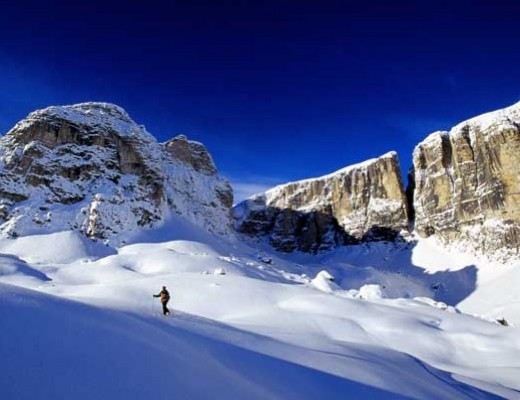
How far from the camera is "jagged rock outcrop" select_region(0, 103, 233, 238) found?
73.0 metres

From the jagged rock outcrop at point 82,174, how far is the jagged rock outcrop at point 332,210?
4932 centimetres

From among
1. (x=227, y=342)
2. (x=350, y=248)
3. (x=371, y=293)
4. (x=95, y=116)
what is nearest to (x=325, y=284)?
(x=371, y=293)

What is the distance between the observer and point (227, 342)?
1251cm

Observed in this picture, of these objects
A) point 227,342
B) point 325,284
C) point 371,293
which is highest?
point 325,284

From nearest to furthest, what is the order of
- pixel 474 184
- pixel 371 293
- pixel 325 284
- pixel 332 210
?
pixel 371 293 < pixel 325 284 < pixel 474 184 < pixel 332 210

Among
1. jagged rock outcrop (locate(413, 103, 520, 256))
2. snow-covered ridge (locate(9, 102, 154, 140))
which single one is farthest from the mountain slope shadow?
snow-covered ridge (locate(9, 102, 154, 140))

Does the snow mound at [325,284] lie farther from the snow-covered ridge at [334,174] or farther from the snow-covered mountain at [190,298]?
the snow-covered ridge at [334,174]

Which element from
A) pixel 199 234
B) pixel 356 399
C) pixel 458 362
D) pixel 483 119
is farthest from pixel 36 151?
pixel 483 119

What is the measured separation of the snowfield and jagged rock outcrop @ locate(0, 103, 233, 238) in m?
31.0

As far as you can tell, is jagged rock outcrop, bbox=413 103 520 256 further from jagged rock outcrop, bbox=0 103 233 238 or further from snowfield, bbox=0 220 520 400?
snowfield, bbox=0 220 520 400

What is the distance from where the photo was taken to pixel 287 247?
143 m

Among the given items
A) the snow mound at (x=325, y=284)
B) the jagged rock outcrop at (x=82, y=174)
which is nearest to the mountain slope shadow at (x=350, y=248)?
the snow mound at (x=325, y=284)

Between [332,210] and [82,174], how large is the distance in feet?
256

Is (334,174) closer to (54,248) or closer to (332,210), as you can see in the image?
(332,210)
